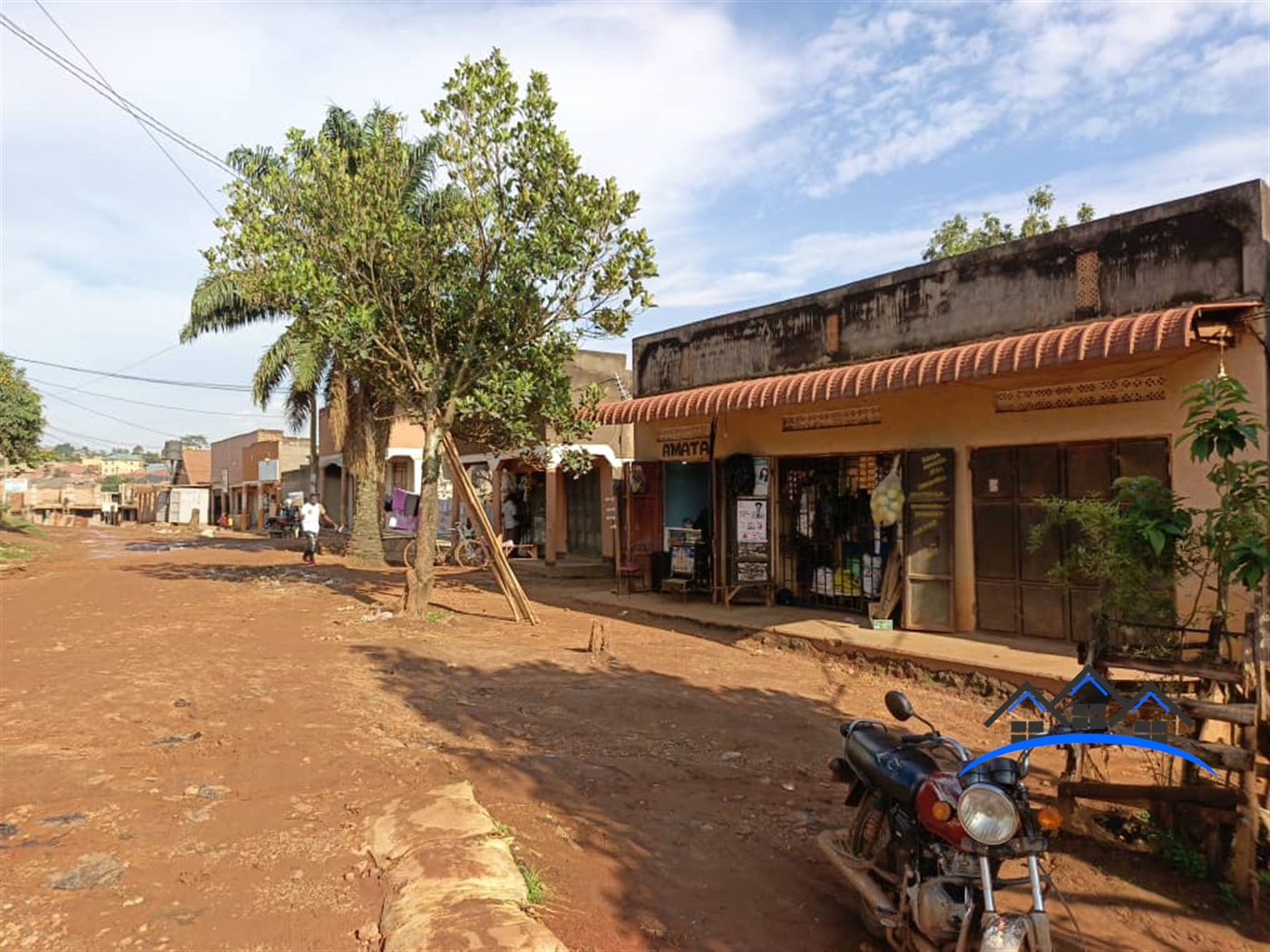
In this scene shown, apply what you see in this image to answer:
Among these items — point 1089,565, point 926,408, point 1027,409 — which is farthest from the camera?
point 926,408

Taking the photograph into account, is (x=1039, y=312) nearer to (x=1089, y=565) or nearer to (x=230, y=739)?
(x=1089, y=565)

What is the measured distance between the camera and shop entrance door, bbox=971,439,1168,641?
28.6ft

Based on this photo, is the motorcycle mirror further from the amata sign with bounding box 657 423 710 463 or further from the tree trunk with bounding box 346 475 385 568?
the tree trunk with bounding box 346 475 385 568

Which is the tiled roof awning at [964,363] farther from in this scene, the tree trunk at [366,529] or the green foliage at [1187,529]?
the tree trunk at [366,529]

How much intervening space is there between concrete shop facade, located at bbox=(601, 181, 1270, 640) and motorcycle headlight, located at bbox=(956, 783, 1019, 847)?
5.69m

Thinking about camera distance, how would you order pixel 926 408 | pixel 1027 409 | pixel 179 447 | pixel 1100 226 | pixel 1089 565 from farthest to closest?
pixel 179 447, pixel 926 408, pixel 1027 409, pixel 1100 226, pixel 1089 565

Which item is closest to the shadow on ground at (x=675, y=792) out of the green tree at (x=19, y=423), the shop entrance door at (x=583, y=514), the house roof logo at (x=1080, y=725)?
the house roof logo at (x=1080, y=725)

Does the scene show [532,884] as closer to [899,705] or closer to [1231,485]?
[899,705]

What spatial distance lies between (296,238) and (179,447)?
6064 cm

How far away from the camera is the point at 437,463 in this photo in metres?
11.5

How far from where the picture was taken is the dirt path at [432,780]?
3.54 meters

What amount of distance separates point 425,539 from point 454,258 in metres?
3.96

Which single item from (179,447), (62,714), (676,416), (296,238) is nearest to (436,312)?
(296,238)

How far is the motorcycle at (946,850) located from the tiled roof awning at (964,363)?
518 cm
